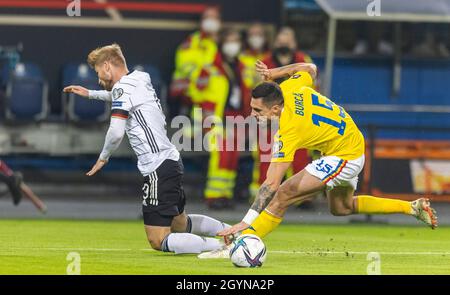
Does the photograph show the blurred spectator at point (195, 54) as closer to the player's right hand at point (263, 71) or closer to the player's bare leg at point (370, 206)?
the player's bare leg at point (370, 206)

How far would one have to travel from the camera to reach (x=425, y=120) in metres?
23.6

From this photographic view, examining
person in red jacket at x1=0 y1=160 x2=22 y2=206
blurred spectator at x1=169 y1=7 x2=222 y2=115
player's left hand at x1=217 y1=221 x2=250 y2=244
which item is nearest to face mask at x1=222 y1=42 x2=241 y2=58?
blurred spectator at x1=169 y1=7 x2=222 y2=115

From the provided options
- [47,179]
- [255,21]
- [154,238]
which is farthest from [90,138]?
[154,238]

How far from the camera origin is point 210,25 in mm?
22297

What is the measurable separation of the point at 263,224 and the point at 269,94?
3.89ft

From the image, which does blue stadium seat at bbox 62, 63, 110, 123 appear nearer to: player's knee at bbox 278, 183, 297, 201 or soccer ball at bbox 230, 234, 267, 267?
player's knee at bbox 278, 183, 297, 201

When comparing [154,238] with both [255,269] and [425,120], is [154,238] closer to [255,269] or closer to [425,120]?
[255,269]

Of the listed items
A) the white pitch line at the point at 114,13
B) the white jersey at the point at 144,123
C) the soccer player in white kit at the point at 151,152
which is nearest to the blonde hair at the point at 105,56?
the soccer player in white kit at the point at 151,152

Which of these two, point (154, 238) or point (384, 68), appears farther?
point (384, 68)

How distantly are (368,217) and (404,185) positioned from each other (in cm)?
127

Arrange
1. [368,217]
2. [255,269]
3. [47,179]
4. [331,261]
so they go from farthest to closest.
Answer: [47,179] → [368,217] → [331,261] → [255,269]

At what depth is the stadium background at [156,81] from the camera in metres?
22.1

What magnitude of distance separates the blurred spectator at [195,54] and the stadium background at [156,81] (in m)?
0.56

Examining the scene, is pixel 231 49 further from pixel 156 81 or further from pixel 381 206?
pixel 381 206
